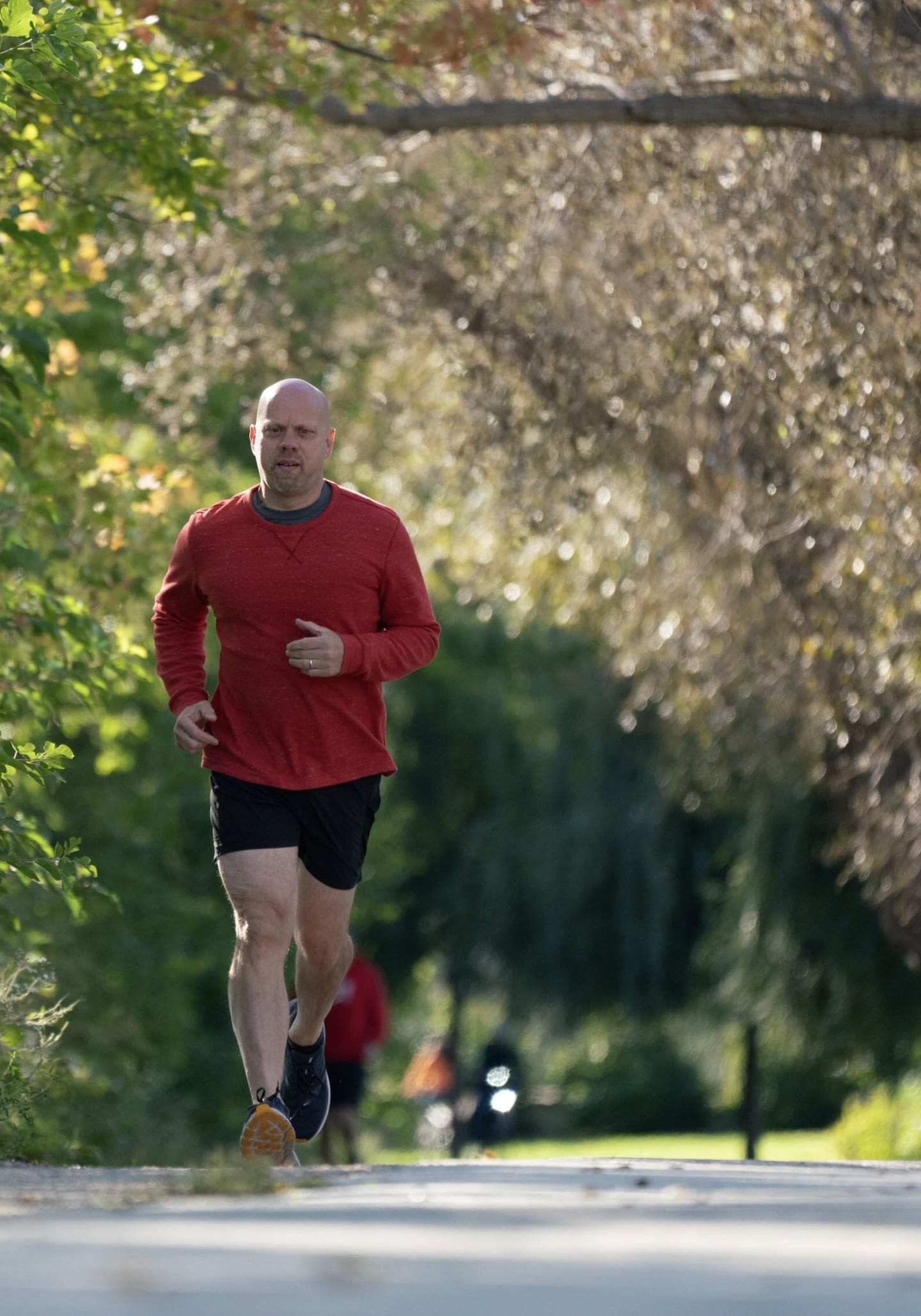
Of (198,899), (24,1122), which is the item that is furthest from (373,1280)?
(198,899)

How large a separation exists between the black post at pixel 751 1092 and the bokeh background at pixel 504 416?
126 millimetres

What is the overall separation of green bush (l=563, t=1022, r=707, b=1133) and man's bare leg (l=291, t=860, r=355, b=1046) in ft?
83.8

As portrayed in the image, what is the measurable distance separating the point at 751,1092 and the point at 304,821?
12.2m

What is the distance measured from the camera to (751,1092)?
17484mm

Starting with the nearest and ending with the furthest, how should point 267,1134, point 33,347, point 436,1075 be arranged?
1. point 267,1134
2. point 33,347
3. point 436,1075

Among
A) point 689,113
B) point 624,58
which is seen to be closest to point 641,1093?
point 624,58

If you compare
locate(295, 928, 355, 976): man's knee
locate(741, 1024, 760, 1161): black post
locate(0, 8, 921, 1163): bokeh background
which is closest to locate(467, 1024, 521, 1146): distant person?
locate(0, 8, 921, 1163): bokeh background

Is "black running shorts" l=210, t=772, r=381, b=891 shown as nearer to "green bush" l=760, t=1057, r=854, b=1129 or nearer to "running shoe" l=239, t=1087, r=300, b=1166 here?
"running shoe" l=239, t=1087, r=300, b=1166

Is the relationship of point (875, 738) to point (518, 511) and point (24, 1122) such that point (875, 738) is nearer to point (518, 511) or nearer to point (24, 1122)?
point (518, 511)

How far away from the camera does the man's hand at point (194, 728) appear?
5.91m

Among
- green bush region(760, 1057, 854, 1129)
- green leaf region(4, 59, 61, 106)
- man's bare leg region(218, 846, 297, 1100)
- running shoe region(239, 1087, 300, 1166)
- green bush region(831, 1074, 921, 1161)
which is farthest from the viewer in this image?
green bush region(760, 1057, 854, 1129)

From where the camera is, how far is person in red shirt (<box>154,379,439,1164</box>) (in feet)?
19.4

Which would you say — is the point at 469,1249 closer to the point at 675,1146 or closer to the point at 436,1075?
the point at 436,1075

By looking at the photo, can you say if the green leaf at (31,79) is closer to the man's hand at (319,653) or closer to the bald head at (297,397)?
the bald head at (297,397)
